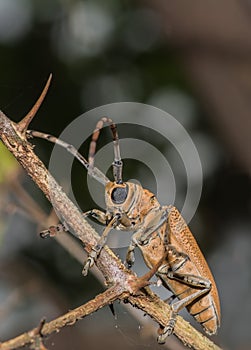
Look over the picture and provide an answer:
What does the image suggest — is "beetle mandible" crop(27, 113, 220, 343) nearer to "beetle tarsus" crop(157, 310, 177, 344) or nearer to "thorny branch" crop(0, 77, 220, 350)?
"beetle tarsus" crop(157, 310, 177, 344)

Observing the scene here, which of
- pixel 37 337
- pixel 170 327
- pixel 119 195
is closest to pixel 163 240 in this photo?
pixel 119 195

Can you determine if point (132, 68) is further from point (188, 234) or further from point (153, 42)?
point (188, 234)

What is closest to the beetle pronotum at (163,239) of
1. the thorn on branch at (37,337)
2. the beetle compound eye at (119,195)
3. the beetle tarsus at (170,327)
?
the beetle compound eye at (119,195)

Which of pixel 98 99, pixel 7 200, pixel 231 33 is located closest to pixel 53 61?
pixel 98 99

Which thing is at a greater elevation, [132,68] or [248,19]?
[132,68]

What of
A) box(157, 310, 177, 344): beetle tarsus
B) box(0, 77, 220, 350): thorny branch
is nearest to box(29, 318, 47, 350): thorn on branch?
box(0, 77, 220, 350): thorny branch

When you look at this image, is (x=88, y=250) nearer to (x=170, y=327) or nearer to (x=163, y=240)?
(x=170, y=327)
